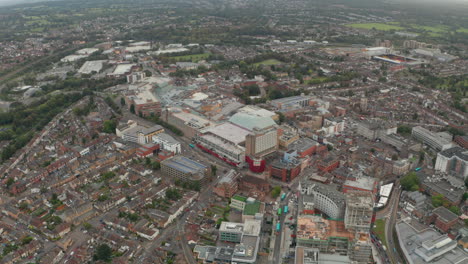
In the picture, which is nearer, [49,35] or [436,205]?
[436,205]

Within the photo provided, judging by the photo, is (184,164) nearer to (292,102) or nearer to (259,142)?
(259,142)

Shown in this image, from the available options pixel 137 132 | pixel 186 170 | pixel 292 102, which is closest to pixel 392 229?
pixel 186 170

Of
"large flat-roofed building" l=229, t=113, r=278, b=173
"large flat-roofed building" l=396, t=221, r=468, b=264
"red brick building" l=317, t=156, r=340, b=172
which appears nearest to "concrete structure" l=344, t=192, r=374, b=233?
"large flat-roofed building" l=396, t=221, r=468, b=264

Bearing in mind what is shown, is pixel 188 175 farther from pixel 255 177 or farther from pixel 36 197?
pixel 36 197

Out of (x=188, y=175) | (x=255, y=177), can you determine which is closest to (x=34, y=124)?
(x=188, y=175)

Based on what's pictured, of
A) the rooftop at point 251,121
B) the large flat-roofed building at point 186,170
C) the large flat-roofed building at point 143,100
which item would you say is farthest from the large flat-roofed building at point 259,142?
the large flat-roofed building at point 143,100

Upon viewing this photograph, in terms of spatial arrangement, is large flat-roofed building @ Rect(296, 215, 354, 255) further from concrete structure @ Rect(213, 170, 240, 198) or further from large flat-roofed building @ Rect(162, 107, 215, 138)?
large flat-roofed building @ Rect(162, 107, 215, 138)

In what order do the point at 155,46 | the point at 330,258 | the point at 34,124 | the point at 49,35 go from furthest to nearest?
the point at 49,35, the point at 155,46, the point at 34,124, the point at 330,258
